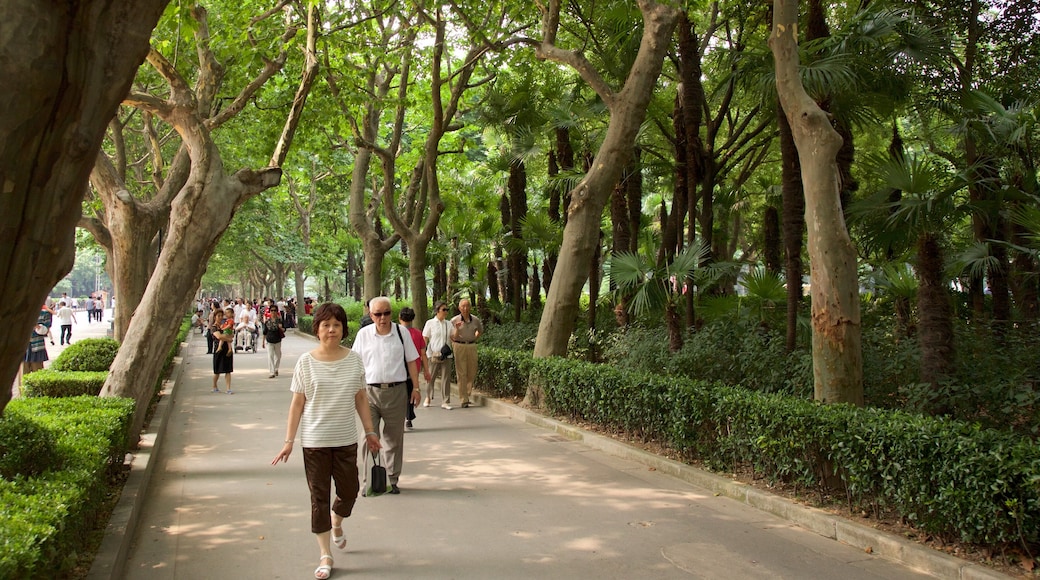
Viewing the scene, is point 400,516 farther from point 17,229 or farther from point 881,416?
point 17,229

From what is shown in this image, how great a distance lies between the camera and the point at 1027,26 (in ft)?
36.3

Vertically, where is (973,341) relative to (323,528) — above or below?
above

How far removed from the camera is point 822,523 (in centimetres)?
633

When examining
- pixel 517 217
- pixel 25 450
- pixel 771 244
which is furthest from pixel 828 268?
pixel 517 217

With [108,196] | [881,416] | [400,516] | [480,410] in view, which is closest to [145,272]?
[108,196]

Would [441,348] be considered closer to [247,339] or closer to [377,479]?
[377,479]

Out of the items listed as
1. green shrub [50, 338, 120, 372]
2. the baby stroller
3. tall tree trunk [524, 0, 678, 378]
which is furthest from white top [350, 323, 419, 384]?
the baby stroller

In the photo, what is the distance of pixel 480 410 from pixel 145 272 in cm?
640

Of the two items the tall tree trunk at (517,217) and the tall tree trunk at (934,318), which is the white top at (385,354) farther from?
the tall tree trunk at (517,217)

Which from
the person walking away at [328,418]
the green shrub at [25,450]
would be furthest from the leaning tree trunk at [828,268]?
the green shrub at [25,450]

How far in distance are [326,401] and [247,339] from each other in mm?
25541

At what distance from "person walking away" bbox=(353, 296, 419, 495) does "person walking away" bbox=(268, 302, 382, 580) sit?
199 centimetres

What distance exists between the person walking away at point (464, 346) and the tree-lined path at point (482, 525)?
3.79m

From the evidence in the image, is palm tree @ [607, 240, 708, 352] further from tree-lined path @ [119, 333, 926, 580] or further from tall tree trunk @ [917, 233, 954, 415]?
tall tree trunk @ [917, 233, 954, 415]
